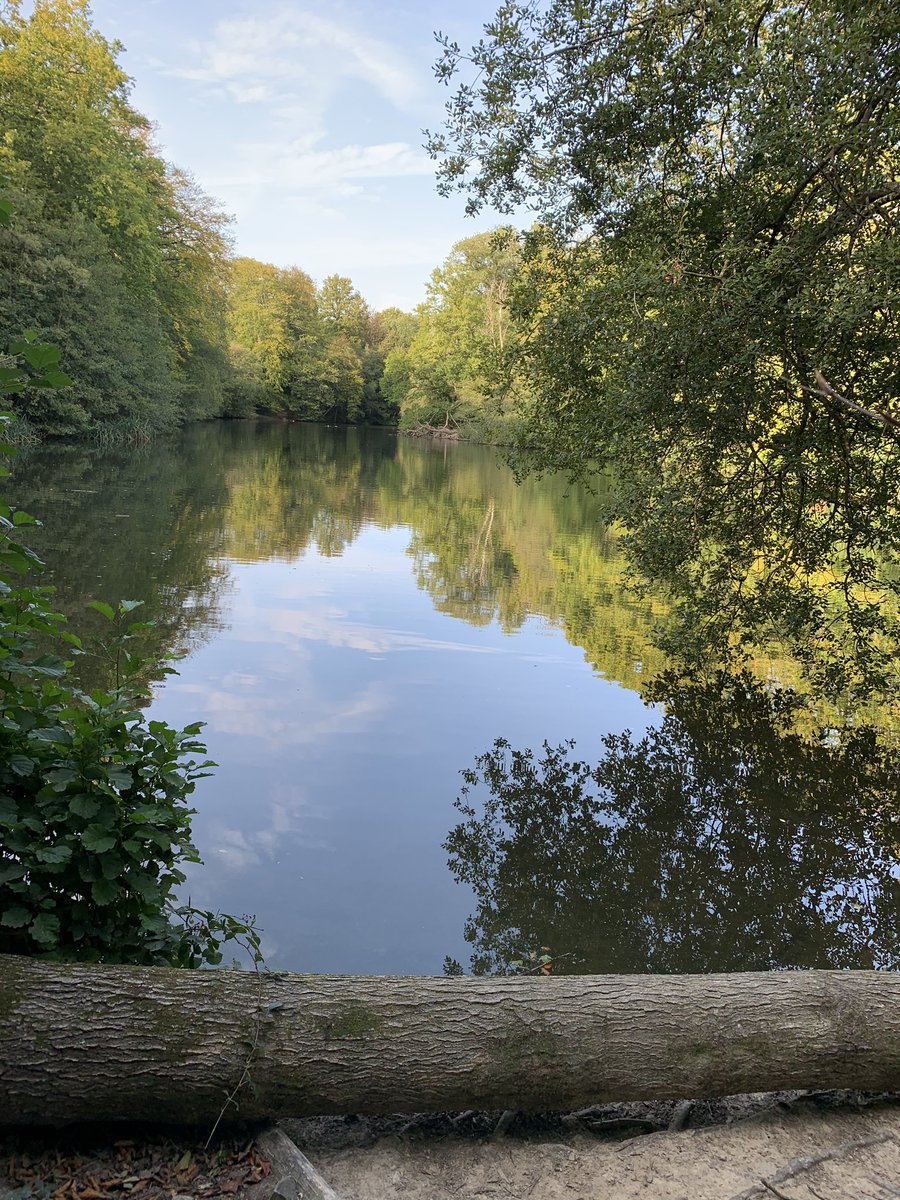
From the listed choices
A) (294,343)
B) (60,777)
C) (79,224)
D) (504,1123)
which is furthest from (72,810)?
(294,343)

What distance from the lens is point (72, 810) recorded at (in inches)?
102

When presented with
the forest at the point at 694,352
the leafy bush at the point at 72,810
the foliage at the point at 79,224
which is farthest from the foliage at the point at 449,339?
the leafy bush at the point at 72,810

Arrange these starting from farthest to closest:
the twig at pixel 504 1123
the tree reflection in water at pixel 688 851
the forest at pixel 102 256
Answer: the forest at pixel 102 256
the tree reflection in water at pixel 688 851
the twig at pixel 504 1123

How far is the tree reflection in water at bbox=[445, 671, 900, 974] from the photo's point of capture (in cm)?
457

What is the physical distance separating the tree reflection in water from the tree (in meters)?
1.54

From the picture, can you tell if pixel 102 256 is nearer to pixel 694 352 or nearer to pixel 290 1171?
pixel 694 352

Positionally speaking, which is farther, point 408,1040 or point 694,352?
point 694,352

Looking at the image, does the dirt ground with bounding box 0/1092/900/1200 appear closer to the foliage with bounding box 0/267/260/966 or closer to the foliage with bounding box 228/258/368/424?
the foliage with bounding box 0/267/260/966

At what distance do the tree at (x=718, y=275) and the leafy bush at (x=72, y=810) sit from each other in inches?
195

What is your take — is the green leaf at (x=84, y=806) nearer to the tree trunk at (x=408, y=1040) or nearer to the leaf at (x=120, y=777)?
the leaf at (x=120, y=777)

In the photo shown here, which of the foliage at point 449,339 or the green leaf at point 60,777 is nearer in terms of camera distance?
the green leaf at point 60,777

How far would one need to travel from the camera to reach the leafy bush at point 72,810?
260 centimetres

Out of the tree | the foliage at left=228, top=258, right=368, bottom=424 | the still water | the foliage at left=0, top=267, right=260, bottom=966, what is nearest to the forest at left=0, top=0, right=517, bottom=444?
the tree

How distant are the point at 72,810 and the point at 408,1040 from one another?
1367mm
